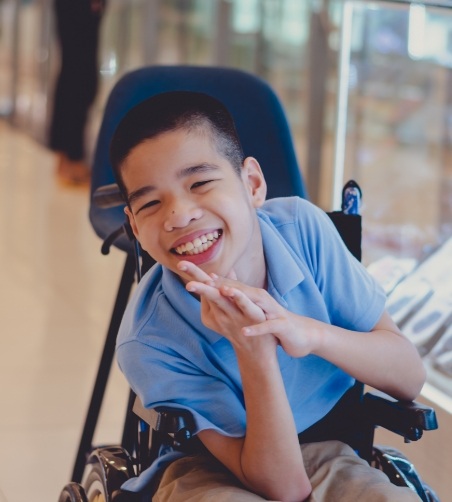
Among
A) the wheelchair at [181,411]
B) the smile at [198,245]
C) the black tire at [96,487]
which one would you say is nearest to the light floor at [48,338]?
the wheelchair at [181,411]

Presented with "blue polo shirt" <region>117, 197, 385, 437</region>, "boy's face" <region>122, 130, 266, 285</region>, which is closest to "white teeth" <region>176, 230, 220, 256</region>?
"boy's face" <region>122, 130, 266, 285</region>

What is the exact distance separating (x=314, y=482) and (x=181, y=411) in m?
0.22

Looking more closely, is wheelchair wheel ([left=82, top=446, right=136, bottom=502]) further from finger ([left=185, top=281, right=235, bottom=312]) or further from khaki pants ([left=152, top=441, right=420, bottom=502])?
finger ([left=185, top=281, right=235, bottom=312])

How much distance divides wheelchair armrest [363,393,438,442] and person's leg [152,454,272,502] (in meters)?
0.25

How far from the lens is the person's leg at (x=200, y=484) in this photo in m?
1.26

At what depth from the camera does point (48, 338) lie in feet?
10.6

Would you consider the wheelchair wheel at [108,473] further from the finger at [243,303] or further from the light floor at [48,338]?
the light floor at [48,338]

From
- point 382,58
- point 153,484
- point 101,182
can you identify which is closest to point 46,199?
point 382,58

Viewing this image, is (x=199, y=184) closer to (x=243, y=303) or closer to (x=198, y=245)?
(x=198, y=245)

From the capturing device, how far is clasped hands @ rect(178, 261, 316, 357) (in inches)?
45.4

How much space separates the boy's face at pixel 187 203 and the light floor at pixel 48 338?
44.6 inches

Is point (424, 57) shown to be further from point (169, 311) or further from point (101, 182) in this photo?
point (169, 311)

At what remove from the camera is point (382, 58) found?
4.02 metres

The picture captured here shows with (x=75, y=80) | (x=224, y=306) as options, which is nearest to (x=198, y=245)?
(x=224, y=306)
